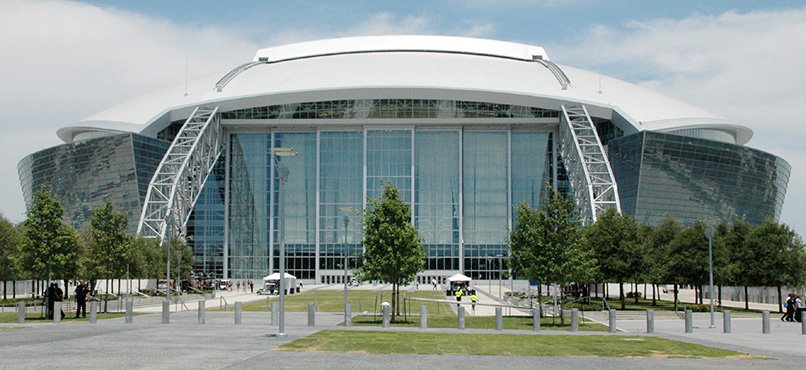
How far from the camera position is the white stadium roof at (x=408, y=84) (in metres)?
89.9

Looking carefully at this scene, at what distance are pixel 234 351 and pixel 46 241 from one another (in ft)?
72.0

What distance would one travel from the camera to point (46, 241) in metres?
37.9

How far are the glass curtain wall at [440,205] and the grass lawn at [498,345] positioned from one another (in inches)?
2664

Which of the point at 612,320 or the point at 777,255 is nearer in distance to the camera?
the point at 612,320

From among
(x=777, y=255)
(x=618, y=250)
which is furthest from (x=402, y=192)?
(x=777, y=255)

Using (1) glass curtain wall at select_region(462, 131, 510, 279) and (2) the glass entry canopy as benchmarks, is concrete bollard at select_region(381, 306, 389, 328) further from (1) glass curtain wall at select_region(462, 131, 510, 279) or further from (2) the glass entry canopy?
(1) glass curtain wall at select_region(462, 131, 510, 279)

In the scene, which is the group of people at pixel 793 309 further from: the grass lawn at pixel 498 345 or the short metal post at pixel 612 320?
the grass lawn at pixel 498 345

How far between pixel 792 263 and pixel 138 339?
137ft

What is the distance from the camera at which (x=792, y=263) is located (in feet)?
159

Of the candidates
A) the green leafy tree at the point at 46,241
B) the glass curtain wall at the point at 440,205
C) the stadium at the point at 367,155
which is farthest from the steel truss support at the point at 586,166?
the green leafy tree at the point at 46,241

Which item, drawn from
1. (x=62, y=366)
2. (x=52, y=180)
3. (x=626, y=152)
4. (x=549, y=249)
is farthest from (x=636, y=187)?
(x=62, y=366)

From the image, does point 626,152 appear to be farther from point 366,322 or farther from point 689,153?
point 366,322

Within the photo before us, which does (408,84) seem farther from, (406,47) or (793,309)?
(793,309)

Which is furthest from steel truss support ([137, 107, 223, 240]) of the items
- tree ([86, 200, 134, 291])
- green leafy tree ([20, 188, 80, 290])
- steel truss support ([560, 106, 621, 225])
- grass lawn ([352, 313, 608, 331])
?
grass lawn ([352, 313, 608, 331])
